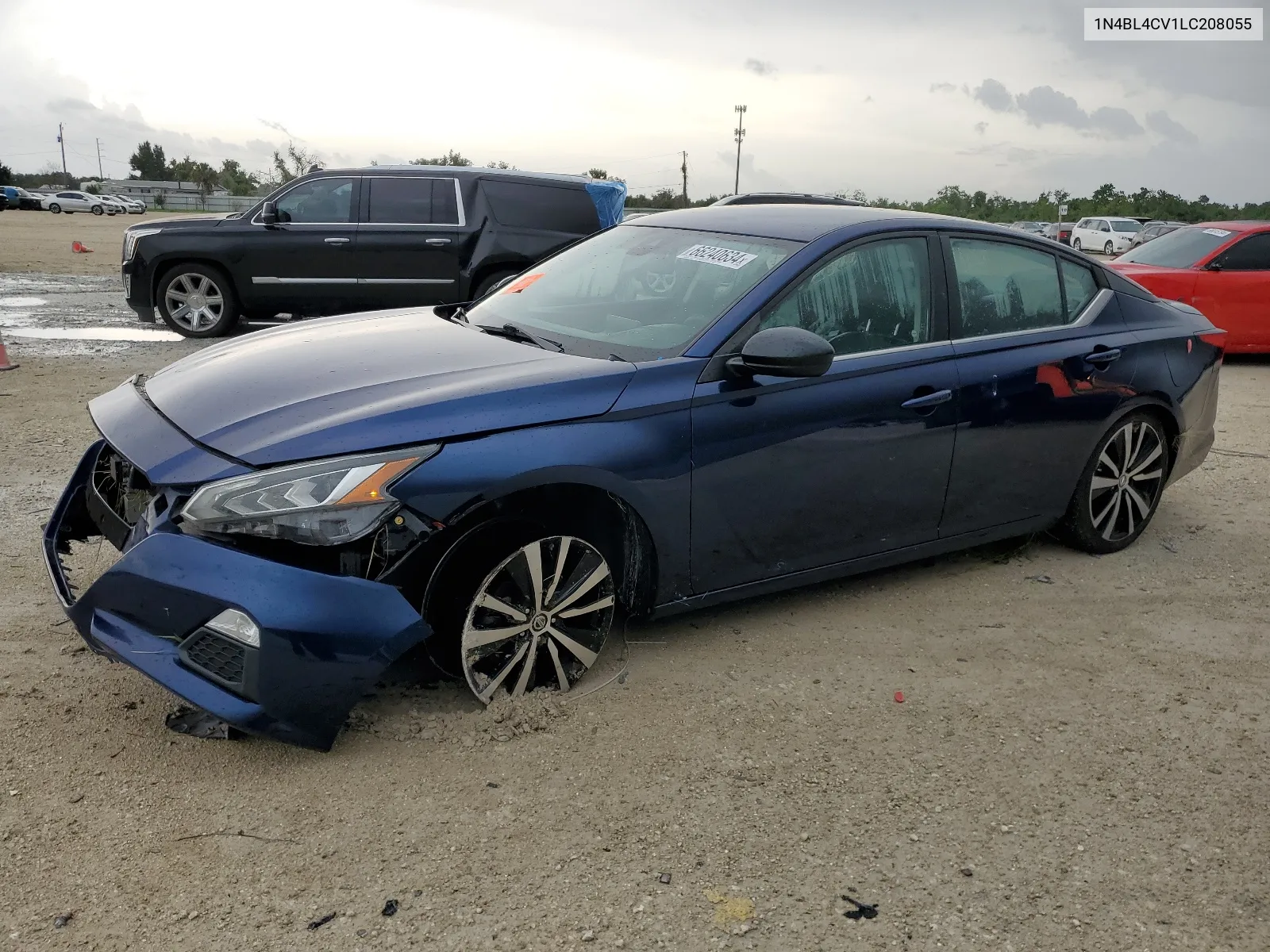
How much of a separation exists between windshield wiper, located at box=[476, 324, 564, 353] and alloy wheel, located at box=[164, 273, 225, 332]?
767cm

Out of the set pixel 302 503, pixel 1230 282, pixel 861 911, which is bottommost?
pixel 861 911

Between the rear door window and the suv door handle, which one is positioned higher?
the rear door window

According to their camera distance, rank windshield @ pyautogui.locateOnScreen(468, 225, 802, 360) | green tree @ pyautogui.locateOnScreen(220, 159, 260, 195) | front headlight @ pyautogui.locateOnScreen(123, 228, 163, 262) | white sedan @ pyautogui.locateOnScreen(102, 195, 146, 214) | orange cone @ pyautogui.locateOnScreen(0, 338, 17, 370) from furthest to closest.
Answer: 1. green tree @ pyautogui.locateOnScreen(220, 159, 260, 195)
2. white sedan @ pyautogui.locateOnScreen(102, 195, 146, 214)
3. front headlight @ pyautogui.locateOnScreen(123, 228, 163, 262)
4. orange cone @ pyautogui.locateOnScreen(0, 338, 17, 370)
5. windshield @ pyautogui.locateOnScreen(468, 225, 802, 360)

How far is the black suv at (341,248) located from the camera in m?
10.8

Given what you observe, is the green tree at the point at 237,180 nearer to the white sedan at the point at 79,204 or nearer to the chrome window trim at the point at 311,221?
the white sedan at the point at 79,204

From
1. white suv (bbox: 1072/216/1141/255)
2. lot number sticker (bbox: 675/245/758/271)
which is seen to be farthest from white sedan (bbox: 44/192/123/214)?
lot number sticker (bbox: 675/245/758/271)

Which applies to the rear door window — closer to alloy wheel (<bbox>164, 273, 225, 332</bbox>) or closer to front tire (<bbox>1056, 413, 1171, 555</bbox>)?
alloy wheel (<bbox>164, 273, 225, 332</bbox>)

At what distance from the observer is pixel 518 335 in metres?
3.97

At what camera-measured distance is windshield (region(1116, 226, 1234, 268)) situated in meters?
11.3

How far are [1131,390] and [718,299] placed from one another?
85.5 inches

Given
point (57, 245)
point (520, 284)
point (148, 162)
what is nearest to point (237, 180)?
point (148, 162)

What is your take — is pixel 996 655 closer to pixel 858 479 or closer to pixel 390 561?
pixel 858 479

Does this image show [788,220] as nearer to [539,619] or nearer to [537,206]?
[539,619]

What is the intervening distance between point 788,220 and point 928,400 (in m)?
0.89
